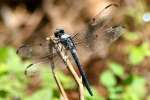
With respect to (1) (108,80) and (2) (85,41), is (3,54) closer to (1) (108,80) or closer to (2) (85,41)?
(1) (108,80)

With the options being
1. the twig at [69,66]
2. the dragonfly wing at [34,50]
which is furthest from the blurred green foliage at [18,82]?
the twig at [69,66]

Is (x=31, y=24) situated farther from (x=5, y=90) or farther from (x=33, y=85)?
(x=5, y=90)

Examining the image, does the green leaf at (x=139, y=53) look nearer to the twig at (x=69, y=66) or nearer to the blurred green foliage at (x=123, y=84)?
the blurred green foliage at (x=123, y=84)

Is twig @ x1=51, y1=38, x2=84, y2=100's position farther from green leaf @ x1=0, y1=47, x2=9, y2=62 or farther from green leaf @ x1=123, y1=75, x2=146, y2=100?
green leaf @ x1=0, y1=47, x2=9, y2=62

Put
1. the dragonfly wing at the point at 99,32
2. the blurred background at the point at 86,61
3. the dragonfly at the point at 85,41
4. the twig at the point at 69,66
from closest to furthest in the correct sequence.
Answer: the twig at the point at 69,66 < the dragonfly at the point at 85,41 < the dragonfly wing at the point at 99,32 < the blurred background at the point at 86,61

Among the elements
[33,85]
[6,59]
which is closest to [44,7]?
[33,85]

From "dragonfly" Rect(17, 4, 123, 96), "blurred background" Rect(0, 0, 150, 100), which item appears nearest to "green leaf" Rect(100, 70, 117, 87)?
"blurred background" Rect(0, 0, 150, 100)
